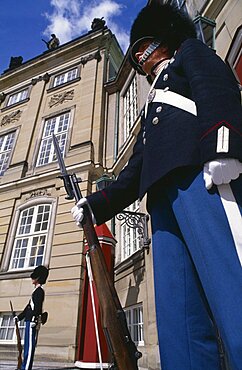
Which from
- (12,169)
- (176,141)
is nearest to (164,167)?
(176,141)

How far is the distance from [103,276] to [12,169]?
36.7 ft

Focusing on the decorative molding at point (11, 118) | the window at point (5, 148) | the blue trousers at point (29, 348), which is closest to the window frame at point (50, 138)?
the window at point (5, 148)

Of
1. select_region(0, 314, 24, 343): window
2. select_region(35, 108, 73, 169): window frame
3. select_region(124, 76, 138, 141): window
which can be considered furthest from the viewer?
select_region(35, 108, 73, 169): window frame

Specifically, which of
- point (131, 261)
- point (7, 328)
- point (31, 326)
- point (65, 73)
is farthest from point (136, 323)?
point (65, 73)

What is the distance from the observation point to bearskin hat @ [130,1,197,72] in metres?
2.12

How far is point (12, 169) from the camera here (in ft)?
39.4

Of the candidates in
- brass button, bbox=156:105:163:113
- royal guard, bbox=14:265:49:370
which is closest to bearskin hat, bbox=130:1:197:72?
brass button, bbox=156:105:163:113

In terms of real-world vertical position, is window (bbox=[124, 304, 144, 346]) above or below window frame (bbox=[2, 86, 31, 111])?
below

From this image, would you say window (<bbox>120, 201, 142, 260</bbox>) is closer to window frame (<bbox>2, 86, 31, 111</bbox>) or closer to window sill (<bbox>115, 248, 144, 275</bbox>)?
window sill (<bbox>115, 248, 144, 275</bbox>)

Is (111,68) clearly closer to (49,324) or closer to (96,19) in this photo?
(96,19)

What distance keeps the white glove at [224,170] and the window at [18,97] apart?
16.2 meters

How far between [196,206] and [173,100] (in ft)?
2.06

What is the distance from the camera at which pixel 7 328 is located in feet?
27.7

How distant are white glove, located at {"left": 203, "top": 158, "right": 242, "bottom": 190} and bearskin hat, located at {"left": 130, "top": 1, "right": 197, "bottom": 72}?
123cm
